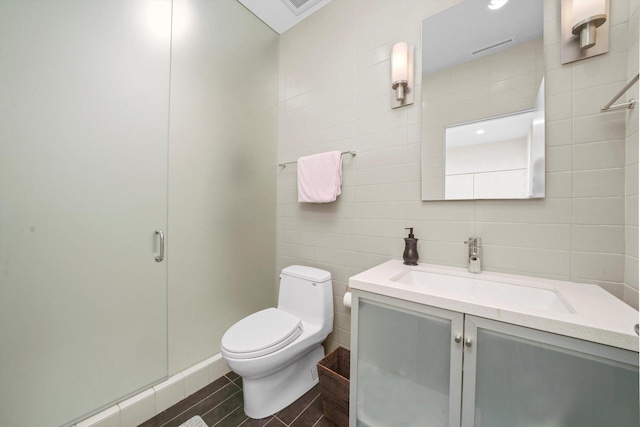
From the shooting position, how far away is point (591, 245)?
952 millimetres

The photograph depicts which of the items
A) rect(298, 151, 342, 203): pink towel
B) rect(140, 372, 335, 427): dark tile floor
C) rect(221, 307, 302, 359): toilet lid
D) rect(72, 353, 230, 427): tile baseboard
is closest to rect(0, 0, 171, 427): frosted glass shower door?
rect(72, 353, 230, 427): tile baseboard

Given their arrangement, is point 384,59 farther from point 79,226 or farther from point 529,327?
point 79,226

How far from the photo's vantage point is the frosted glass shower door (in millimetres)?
958

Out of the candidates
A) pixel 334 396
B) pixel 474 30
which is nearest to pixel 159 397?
pixel 334 396

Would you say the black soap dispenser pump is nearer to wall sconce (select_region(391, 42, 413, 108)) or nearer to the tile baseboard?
wall sconce (select_region(391, 42, 413, 108))

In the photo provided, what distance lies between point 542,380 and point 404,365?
0.40 m

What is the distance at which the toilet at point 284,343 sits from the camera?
3.81 feet

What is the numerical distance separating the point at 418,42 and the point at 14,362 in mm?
2365

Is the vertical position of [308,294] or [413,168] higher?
[413,168]

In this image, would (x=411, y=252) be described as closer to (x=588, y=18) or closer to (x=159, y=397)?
(x=588, y=18)

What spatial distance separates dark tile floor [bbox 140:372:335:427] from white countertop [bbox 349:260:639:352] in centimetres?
84

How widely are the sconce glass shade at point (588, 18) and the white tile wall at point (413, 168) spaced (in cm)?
7

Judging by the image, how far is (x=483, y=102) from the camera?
118 cm

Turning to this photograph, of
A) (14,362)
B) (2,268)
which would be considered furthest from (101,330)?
(2,268)
